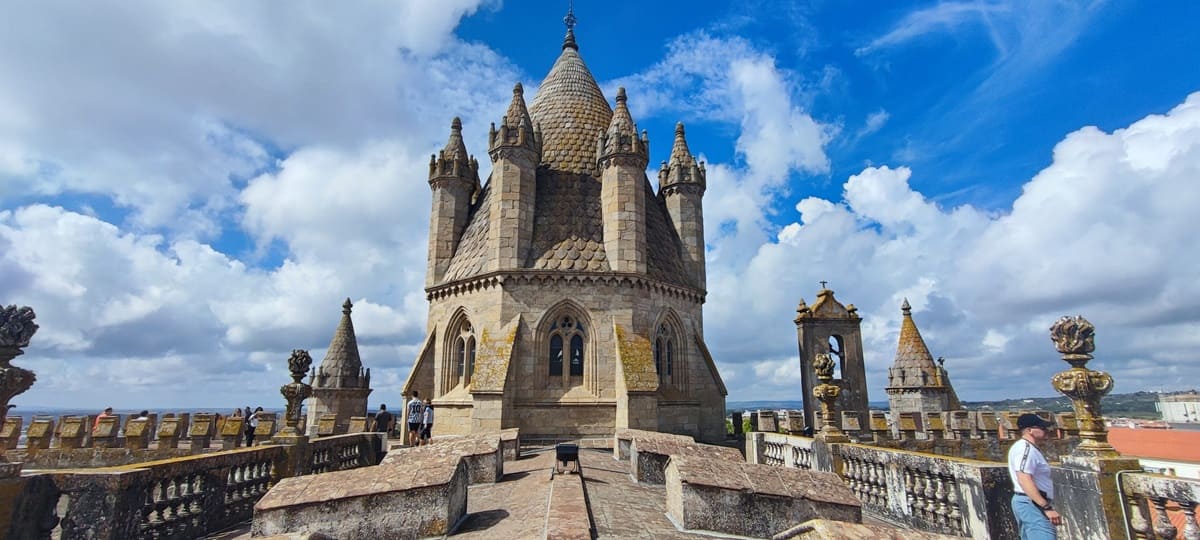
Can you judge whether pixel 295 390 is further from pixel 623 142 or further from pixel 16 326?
pixel 623 142

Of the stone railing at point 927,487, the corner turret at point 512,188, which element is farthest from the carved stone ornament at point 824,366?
the corner turret at point 512,188

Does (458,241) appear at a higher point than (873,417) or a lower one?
higher

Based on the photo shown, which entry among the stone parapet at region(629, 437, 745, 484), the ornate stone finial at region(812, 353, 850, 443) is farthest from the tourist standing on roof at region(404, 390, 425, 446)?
the ornate stone finial at region(812, 353, 850, 443)

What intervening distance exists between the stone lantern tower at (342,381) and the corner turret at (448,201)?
7820 mm

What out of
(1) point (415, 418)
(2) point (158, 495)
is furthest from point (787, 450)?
(2) point (158, 495)

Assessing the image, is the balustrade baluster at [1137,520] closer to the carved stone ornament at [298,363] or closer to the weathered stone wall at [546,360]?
the weathered stone wall at [546,360]

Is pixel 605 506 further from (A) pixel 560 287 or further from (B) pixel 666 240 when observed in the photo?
(B) pixel 666 240

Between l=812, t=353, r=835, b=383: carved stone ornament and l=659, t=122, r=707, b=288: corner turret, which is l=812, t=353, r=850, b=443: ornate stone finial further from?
l=659, t=122, r=707, b=288: corner turret

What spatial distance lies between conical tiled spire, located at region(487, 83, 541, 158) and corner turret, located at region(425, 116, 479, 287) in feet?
8.18

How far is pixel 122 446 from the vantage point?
803 inches

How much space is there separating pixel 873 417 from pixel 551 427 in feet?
31.8

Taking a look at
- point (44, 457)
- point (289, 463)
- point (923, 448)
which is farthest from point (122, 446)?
point (923, 448)

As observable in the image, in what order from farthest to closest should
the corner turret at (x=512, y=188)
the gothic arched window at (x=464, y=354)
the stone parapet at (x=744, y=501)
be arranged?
1. the gothic arched window at (x=464, y=354)
2. the corner turret at (x=512, y=188)
3. the stone parapet at (x=744, y=501)

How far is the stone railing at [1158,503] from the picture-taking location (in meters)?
5.93
